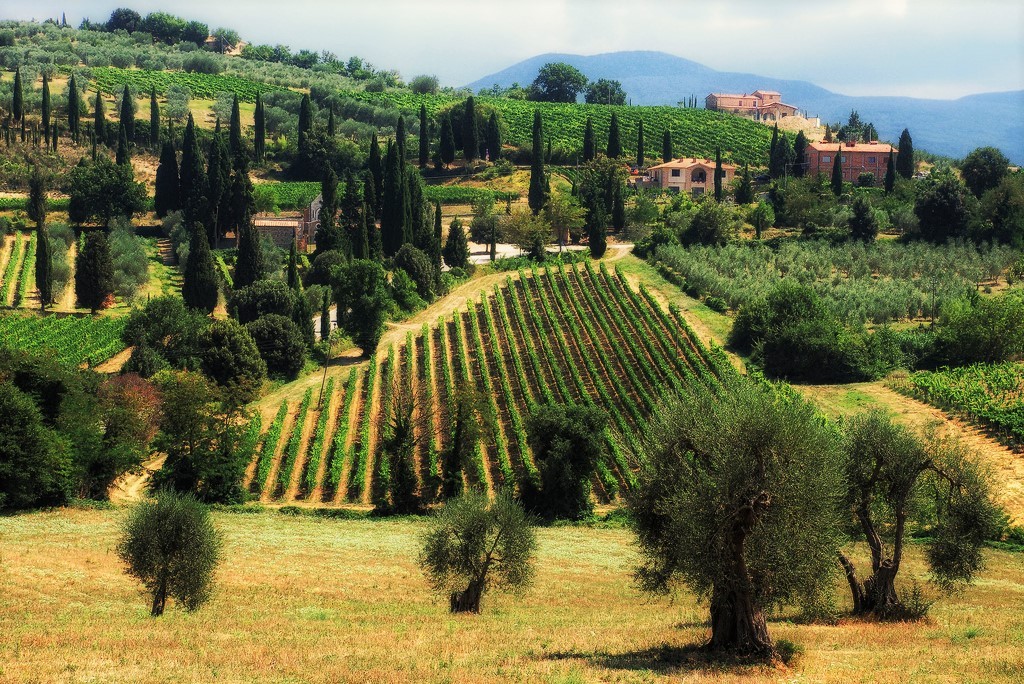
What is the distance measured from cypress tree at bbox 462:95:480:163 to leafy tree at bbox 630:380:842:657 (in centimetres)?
9446

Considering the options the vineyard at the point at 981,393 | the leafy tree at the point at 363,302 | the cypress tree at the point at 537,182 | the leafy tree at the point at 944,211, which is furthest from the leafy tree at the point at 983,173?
the leafy tree at the point at 363,302

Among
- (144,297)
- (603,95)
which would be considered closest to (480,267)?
(144,297)

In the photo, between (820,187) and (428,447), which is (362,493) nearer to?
(428,447)

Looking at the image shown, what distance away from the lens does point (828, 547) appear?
2688 cm

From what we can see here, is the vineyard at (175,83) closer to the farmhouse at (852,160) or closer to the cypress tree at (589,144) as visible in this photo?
the cypress tree at (589,144)

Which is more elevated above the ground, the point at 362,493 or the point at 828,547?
the point at 828,547

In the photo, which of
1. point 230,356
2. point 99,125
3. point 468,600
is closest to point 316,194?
point 99,125

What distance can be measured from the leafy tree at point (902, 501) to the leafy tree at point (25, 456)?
97.4 ft

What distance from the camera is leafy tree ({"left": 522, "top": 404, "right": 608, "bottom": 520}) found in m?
49.0

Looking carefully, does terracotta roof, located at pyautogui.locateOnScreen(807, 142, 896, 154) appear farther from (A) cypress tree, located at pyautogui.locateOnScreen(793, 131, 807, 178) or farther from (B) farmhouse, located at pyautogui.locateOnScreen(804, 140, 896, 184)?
(A) cypress tree, located at pyautogui.locateOnScreen(793, 131, 807, 178)

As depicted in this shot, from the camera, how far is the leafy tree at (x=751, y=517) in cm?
2509

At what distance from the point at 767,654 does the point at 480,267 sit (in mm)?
64167

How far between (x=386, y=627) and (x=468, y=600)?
336 centimetres

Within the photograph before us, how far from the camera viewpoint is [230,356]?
62750 millimetres
